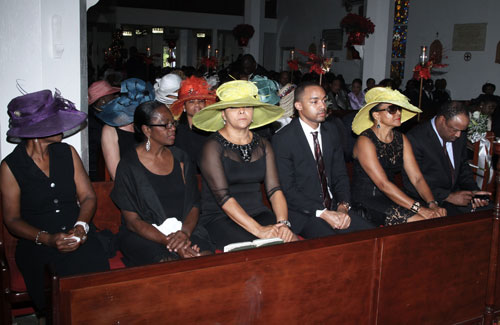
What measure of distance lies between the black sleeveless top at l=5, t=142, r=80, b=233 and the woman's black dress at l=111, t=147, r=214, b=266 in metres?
0.31

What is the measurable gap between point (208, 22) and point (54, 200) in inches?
697

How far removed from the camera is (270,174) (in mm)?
3654

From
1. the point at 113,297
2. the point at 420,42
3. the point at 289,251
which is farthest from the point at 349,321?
the point at 420,42

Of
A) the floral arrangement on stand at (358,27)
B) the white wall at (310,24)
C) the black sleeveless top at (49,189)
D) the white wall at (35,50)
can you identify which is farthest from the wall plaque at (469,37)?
the black sleeveless top at (49,189)

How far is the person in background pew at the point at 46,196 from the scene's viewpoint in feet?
9.82

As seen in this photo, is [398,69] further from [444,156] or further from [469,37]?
[444,156]

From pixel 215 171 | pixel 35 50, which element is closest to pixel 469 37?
pixel 215 171

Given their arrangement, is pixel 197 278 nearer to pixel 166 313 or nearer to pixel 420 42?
pixel 166 313

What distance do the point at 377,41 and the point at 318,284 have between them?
8.25 m

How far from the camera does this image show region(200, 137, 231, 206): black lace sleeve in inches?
135

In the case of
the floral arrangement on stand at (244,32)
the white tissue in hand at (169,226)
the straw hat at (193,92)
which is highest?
the floral arrangement on stand at (244,32)

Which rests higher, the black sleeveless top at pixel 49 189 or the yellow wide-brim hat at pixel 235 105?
the yellow wide-brim hat at pixel 235 105

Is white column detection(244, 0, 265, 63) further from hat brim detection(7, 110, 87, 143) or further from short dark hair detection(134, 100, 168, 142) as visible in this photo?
hat brim detection(7, 110, 87, 143)

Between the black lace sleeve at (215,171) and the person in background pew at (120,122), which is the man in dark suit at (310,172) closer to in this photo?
the black lace sleeve at (215,171)
